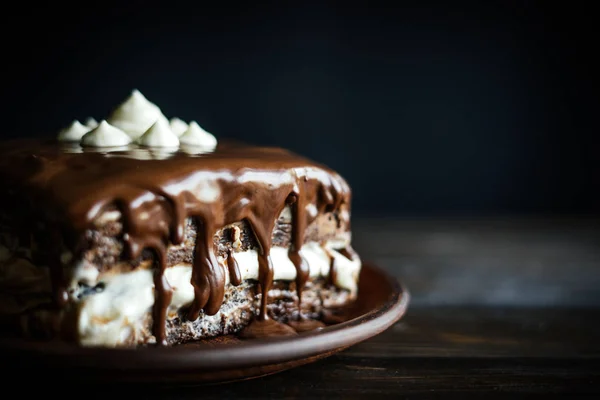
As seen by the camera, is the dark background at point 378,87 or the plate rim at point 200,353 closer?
the plate rim at point 200,353

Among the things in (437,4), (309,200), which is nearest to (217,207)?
(309,200)

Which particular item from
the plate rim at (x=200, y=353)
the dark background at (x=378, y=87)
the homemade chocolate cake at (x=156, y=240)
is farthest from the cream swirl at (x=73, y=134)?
the dark background at (x=378, y=87)

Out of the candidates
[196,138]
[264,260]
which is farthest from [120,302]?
[196,138]

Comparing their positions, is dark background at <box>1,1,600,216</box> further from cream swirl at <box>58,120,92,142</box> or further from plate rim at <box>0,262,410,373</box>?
plate rim at <box>0,262,410,373</box>

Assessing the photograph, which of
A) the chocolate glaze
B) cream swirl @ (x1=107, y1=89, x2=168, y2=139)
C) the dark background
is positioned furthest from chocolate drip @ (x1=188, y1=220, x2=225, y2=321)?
the dark background

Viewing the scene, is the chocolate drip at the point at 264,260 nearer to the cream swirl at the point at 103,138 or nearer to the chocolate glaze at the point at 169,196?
the chocolate glaze at the point at 169,196

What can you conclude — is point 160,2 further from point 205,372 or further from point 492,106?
point 205,372
